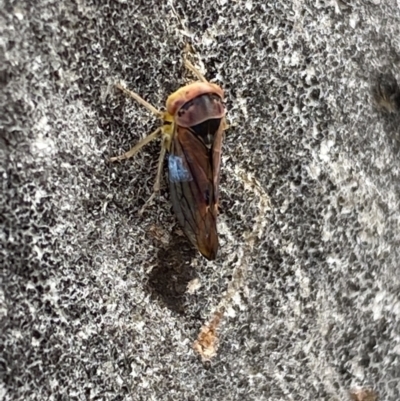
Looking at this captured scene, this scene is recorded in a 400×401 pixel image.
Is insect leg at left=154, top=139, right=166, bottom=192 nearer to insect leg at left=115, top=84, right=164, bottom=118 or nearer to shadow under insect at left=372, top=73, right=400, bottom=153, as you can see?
insect leg at left=115, top=84, right=164, bottom=118

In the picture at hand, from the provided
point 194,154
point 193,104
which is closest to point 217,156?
point 194,154

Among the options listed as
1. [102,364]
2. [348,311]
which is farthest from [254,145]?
[102,364]

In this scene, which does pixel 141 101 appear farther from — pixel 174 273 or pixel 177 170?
pixel 174 273

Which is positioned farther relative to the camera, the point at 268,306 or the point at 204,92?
the point at 268,306

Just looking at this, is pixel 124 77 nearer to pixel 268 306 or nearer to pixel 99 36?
pixel 99 36

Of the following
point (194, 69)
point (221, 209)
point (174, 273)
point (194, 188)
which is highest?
point (194, 69)

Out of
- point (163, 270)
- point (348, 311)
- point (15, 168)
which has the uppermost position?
point (15, 168)
